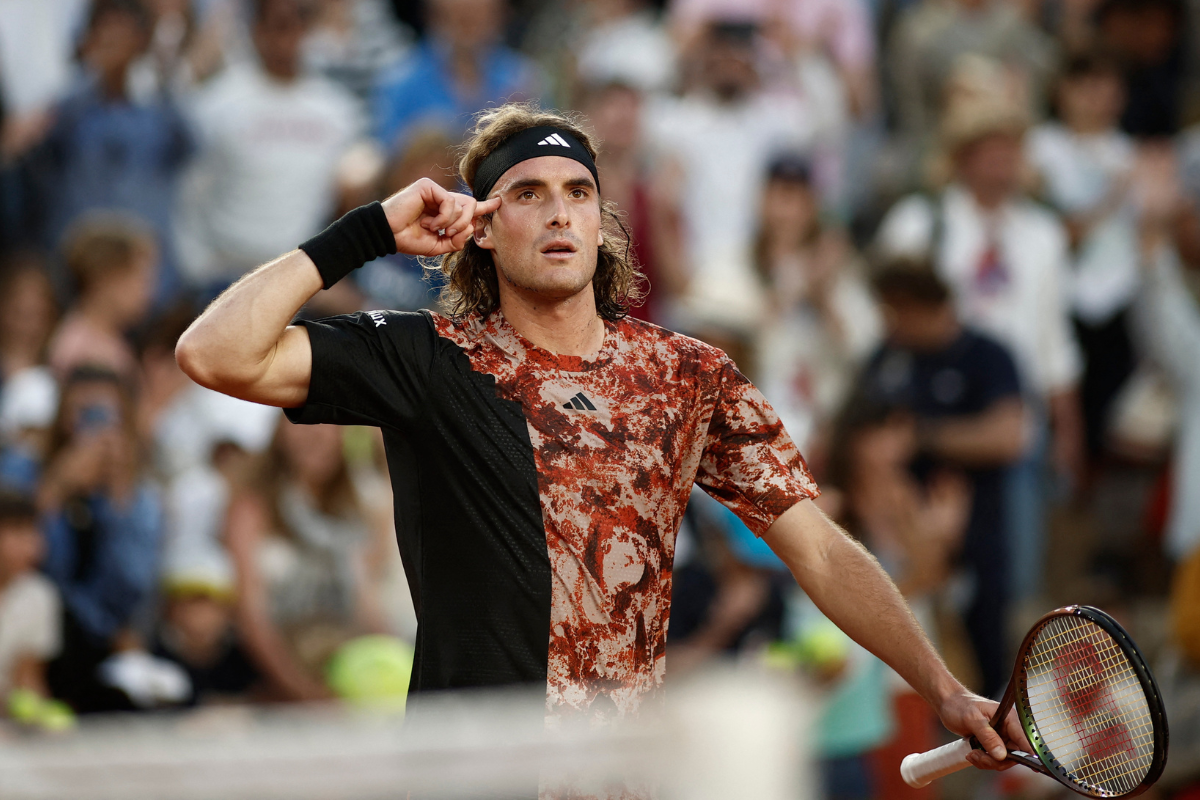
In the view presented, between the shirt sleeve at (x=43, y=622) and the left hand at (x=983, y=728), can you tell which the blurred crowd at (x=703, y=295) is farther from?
the left hand at (x=983, y=728)

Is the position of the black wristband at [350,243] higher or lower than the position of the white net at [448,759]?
higher

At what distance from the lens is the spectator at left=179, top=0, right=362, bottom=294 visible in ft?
30.6

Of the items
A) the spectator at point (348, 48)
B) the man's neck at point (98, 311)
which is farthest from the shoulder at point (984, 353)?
the man's neck at point (98, 311)

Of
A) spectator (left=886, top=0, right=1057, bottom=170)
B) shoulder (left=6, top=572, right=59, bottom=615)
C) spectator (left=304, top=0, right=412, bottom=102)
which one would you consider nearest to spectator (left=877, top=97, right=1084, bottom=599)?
spectator (left=886, top=0, right=1057, bottom=170)

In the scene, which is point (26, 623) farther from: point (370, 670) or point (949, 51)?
point (949, 51)

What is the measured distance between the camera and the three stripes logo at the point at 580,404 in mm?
3881

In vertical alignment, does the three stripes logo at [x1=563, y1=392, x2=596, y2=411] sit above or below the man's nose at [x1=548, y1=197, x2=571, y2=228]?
below

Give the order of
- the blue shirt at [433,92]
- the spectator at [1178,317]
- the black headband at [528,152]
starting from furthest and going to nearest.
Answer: the blue shirt at [433,92], the spectator at [1178,317], the black headband at [528,152]

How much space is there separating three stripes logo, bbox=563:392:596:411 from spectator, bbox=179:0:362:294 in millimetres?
5664

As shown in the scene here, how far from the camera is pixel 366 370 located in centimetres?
375

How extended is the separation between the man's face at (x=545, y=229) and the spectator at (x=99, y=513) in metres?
4.19

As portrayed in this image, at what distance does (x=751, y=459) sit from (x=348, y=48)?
701 cm

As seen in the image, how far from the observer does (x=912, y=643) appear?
3.95m

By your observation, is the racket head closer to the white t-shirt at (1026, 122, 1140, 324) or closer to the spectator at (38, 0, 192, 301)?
the white t-shirt at (1026, 122, 1140, 324)
